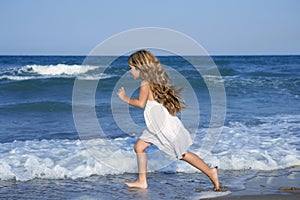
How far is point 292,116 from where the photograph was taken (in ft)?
31.4

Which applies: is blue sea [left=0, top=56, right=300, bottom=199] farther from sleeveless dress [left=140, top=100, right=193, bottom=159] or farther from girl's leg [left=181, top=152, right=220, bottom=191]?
sleeveless dress [left=140, top=100, right=193, bottom=159]

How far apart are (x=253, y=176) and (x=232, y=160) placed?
2.00ft

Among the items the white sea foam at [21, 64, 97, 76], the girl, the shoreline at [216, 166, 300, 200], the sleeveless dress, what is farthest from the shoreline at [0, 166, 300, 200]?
the white sea foam at [21, 64, 97, 76]

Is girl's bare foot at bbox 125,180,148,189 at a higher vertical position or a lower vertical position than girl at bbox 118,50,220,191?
lower

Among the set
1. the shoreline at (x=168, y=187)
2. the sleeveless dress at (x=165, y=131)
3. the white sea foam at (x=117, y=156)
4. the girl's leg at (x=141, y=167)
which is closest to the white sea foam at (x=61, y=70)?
the white sea foam at (x=117, y=156)

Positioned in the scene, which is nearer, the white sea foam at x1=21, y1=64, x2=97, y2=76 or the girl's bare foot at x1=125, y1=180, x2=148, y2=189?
the girl's bare foot at x1=125, y1=180, x2=148, y2=189

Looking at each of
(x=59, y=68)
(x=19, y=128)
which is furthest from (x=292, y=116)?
(x=59, y=68)

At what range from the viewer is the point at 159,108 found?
4.33 meters

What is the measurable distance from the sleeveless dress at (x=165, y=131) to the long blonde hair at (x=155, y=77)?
67mm

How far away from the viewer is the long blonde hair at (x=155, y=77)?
4309 mm

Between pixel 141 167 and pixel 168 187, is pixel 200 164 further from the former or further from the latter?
pixel 141 167

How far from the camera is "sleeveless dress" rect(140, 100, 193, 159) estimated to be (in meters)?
4.27

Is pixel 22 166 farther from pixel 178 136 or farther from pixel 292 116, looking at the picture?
pixel 292 116

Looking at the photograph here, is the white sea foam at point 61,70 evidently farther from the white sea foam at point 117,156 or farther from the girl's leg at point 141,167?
the girl's leg at point 141,167
